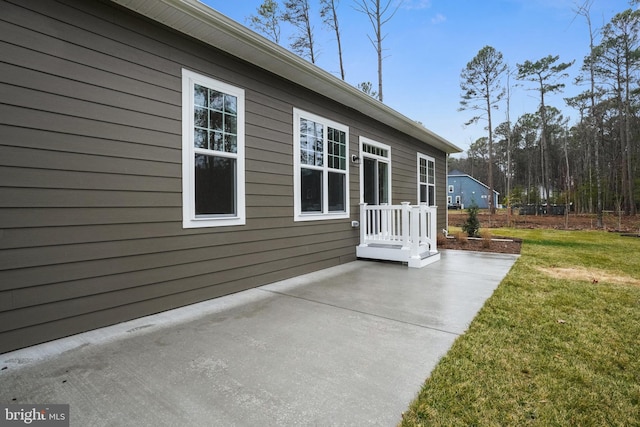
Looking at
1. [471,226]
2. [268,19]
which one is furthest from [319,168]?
[268,19]

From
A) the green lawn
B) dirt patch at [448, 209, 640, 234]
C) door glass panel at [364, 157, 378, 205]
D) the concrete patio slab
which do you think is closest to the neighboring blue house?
dirt patch at [448, 209, 640, 234]

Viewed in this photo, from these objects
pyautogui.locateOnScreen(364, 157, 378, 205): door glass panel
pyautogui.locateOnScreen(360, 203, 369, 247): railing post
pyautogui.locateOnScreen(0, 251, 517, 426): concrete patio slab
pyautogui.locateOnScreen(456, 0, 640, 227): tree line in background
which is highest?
pyautogui.locateOnScreen(456, 0, 640, 227): tree line in background

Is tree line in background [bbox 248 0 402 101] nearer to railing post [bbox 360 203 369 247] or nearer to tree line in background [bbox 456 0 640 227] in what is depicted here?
tree line in background [bbox 456 0 640 227]

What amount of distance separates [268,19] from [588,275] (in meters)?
12.0

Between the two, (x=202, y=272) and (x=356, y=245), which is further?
(x=356, y=245)

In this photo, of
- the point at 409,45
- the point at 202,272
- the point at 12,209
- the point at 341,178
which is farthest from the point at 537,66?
the point at 12,209

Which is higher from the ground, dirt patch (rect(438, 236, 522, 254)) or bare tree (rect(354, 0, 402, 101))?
bare tree (rect(354, 0, 402, 101))

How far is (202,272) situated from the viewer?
346 centimetres

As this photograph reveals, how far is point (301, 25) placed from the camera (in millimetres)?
11805

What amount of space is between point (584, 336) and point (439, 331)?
1147mm

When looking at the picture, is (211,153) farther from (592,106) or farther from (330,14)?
(592,106)

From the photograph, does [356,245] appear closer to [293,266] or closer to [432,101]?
[293,266]

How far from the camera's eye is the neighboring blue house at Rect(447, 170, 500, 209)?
3428 centimetres
